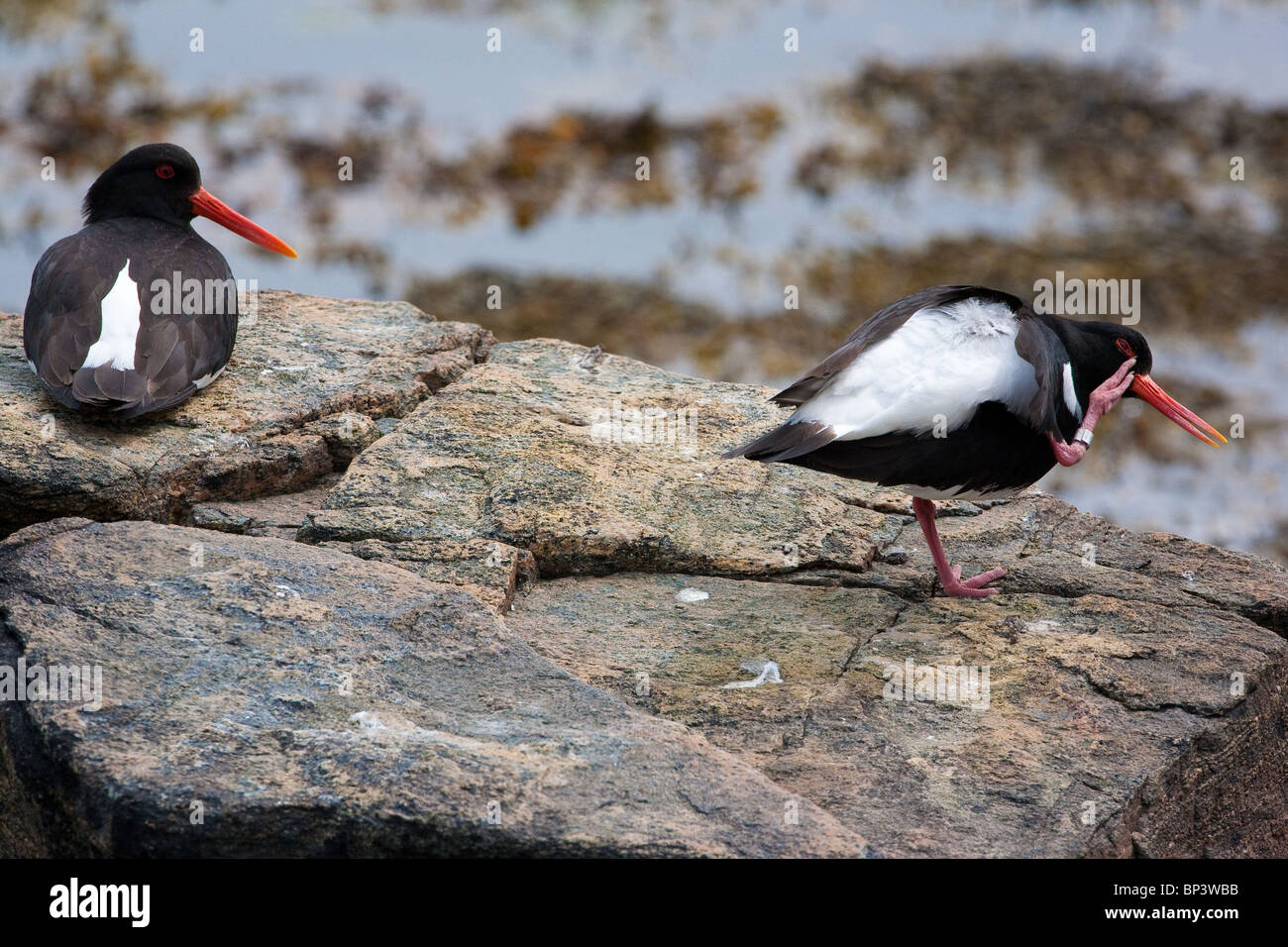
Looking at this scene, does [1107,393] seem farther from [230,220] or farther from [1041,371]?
[230,220]

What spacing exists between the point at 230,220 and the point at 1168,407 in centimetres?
427

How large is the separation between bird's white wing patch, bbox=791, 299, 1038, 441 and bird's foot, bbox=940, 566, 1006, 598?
666 millimetres

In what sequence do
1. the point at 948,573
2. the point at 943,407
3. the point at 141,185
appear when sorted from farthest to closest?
1. the point at 141,185
2. the point at 948,573
3. the point at 943,407

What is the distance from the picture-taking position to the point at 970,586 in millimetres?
4773

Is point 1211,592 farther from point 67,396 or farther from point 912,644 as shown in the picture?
point 67,396

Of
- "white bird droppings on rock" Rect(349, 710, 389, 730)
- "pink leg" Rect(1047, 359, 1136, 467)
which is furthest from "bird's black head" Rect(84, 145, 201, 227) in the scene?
"pink leg" Rect(1047, 359, 1136, 467)

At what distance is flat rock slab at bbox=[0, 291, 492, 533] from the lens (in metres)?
4.60

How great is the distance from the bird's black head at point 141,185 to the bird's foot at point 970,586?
3.88 m

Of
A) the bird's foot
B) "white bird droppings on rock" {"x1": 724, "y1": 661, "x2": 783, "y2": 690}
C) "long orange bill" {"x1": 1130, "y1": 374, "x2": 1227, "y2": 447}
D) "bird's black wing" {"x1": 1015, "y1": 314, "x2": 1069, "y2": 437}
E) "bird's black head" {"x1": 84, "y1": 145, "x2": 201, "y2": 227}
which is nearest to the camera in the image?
"white bird droppings on rock" {"x1": 724, "y1": 661, "x2": 783, "y2": 690}

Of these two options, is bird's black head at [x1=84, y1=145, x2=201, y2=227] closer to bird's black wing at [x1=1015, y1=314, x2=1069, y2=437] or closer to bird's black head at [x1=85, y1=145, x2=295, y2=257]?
bird's black head at [x1=85, y1=145, x2=295, y2=257]

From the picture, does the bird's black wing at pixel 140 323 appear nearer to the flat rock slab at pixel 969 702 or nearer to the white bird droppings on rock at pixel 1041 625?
the flat rock slab at pixel 969 702

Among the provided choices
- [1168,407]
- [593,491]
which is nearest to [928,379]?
[593,491]

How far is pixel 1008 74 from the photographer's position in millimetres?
12484

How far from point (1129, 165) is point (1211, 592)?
7814 millimetres
